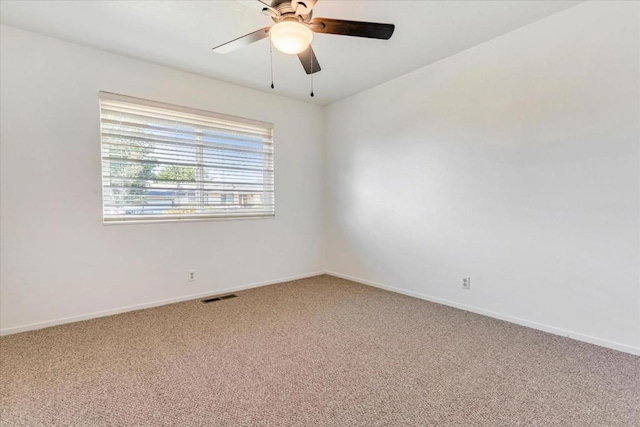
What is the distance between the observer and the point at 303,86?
13.1 ft

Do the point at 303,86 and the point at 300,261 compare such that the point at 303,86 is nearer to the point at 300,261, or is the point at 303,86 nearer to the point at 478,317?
the point at 300,261

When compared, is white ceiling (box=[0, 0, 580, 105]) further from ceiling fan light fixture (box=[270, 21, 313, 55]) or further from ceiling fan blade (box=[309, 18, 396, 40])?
ceiling fan light fixture (box=[270, 21, 313, 55])

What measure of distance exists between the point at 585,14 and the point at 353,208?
2949 millimetres

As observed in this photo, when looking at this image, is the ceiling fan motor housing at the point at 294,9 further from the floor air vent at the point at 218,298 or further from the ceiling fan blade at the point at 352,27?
the floor air vent at the point at 218,298

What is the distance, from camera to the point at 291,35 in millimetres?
1874

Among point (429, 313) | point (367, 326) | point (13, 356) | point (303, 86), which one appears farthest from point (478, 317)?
point (13, 356)

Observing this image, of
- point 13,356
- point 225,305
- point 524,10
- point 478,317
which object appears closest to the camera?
point 13,356

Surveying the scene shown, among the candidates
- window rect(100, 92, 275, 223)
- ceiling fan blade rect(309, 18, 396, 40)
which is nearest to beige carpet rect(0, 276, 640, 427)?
window rect(100, 92, 275, 223)

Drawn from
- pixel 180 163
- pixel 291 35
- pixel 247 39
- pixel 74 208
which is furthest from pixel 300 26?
pixel 74 208

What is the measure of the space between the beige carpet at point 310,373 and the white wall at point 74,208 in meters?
0.33

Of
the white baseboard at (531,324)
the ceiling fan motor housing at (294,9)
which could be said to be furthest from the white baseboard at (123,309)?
the ceiling fan motor housing at (294,9)

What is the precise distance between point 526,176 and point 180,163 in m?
3.50

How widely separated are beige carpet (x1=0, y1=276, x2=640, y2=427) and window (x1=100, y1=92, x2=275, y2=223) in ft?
3.91

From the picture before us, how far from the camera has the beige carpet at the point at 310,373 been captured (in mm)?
1630
